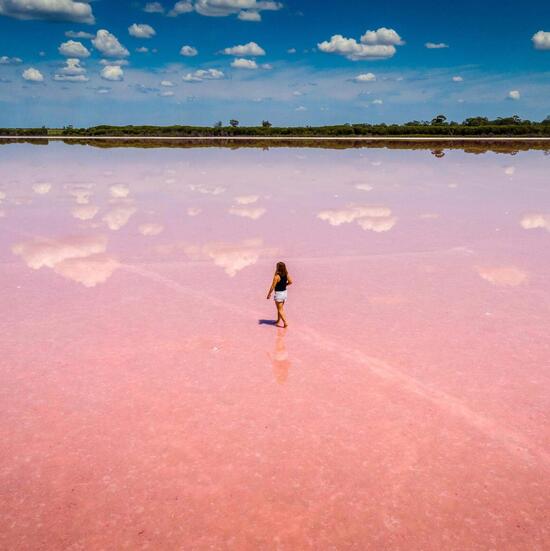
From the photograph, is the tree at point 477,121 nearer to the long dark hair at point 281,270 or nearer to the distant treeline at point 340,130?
the distant treeline at point 340,130

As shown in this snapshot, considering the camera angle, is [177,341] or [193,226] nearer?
[177,341]

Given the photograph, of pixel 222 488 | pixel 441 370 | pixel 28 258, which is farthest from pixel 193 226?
pixel 222 488

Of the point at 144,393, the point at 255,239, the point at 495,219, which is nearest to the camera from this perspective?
the point at 144,393

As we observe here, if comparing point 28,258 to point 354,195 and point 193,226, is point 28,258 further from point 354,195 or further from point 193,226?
point 354,195

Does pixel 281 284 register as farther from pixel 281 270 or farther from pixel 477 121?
pixel 477 121

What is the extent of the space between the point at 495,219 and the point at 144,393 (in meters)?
17.3

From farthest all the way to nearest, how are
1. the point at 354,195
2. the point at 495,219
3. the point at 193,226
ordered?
the point at 354,195 < the point at 495,219 < the point at 193,226

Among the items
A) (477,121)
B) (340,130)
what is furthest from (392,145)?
(477,121)

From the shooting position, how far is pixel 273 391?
7.91 metres

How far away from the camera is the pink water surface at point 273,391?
554 cm

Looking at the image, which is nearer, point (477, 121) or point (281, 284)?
point (281, 284)

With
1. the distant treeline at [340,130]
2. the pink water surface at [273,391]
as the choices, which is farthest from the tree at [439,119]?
the pink water surface at [273,391]

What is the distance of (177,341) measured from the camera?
375 inches

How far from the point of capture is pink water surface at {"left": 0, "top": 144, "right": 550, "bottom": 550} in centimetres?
554
